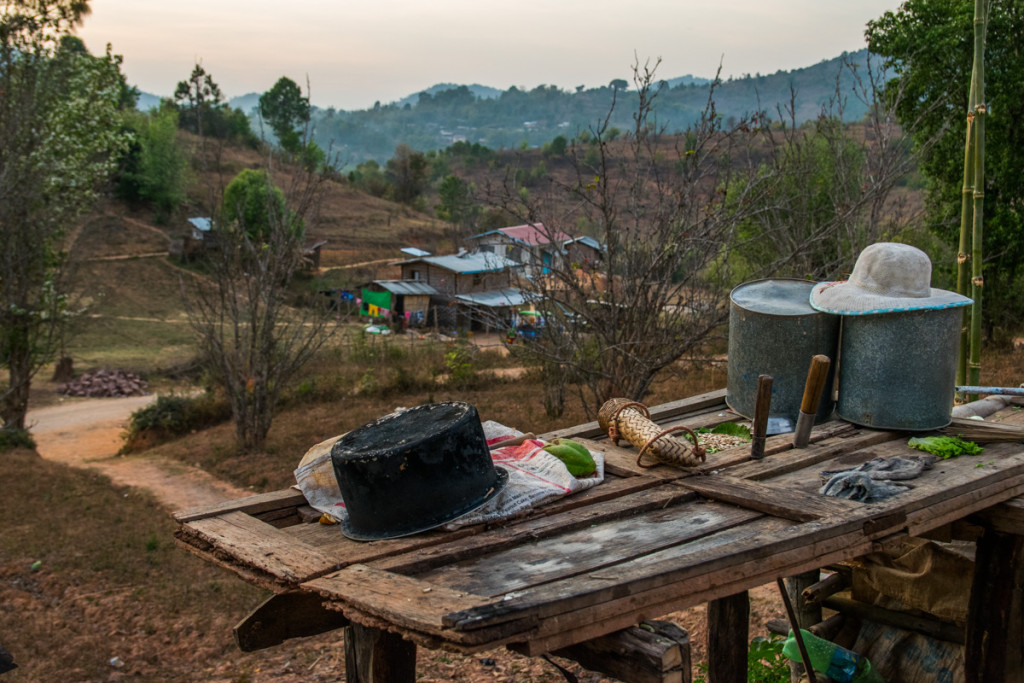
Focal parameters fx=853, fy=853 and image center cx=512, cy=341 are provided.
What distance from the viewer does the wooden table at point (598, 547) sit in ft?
6.61

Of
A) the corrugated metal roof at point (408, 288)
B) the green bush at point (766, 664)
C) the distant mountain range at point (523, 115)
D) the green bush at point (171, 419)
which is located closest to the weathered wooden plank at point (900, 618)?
the green bush at point (766, 664)

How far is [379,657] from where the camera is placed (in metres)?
2.49

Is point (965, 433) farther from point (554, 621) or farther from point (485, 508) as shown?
point (554, 621)

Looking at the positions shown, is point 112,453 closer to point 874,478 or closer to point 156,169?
point 874,478

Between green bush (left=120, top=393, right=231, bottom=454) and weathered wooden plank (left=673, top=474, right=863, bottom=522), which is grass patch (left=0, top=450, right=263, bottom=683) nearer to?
green bush (left=120, top=393, right=231, bottom=454)

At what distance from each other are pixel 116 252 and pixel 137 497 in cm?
2965

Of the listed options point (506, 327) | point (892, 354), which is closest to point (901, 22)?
point (506, 327)

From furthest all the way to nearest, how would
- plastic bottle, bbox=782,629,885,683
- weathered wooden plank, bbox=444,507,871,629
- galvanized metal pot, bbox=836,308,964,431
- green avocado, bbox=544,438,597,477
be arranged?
plastic bottle, bbox=782,629,885,683
galvanized metal pot, bbox=836,308,964,431
green avocado, bbox=544,438,597,477
weathered wooden plank, bbox=444,507,871,629

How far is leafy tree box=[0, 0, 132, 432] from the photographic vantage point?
442 inches

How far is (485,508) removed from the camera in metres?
2.76

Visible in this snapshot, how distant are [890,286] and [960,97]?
351 inches

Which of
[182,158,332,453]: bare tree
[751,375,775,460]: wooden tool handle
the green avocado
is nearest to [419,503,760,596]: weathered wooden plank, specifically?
the green avocado

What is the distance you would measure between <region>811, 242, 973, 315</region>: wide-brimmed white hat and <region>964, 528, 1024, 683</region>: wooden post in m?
1.03

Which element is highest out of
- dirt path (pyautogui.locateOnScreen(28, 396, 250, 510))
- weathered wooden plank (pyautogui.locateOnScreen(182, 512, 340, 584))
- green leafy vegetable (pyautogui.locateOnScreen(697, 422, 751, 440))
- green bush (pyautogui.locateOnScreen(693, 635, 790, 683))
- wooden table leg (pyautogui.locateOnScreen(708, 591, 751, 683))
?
weathered wooden plank (pyautogui.locateOnScreen(182, 512, 340, 584))
